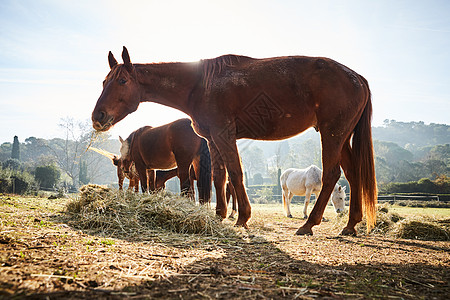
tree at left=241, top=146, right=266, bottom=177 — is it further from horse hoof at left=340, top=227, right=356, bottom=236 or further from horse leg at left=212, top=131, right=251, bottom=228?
horse leg at left=212, top=131, right=251, bottom=228

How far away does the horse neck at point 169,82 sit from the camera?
447cm

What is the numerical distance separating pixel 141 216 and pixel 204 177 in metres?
2.75

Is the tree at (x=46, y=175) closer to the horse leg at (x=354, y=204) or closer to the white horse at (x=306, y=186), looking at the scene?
the white horse at (x=306, y=186)

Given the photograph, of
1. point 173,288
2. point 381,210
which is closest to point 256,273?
point 173,288

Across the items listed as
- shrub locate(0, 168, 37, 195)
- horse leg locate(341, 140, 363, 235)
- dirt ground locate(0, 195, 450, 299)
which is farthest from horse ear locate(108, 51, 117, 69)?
shrub locate(0, 168, 37, 195)

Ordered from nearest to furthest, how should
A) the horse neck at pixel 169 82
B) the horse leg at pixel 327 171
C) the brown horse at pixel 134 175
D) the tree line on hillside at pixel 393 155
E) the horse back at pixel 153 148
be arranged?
1. the horse leg at pixel 327 171
2. the horse neck at pixel 169 82
3. the horse back at pixel 153 148
4. the brown horse at pixel 134 175
5. the tree line on hillside at pixel 393 155

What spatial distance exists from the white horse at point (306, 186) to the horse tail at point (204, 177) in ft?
19.1

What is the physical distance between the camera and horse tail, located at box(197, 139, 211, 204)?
6190 millimetres

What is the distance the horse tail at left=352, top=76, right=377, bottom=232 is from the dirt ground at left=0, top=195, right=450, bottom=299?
139cm

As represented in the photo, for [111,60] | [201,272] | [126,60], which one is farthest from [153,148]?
[201,272]

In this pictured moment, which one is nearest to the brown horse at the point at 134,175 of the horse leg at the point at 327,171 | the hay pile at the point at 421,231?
the horse leg at the point at 327,171

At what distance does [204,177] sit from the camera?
6414 mm

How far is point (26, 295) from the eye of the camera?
1056mm

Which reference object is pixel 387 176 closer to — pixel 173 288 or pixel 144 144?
pixel 144 144
